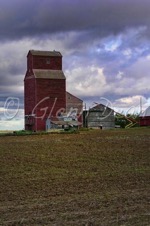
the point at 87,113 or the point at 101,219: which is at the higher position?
the point at 87,113

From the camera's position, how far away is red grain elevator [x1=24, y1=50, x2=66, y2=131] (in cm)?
3925

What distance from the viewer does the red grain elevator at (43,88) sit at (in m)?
39.2

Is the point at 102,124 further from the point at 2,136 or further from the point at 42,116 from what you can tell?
the point at 2,136

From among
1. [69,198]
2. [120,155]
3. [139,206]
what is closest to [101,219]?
[139,206]

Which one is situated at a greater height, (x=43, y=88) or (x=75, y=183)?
(x=43, y=88)

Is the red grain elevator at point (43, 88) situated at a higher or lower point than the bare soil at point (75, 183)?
higher

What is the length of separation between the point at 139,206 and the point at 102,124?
110ft

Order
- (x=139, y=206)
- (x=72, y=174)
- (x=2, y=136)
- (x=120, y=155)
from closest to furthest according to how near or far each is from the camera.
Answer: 1. (x=139, y=206)
2. (x=72, y=174)
3. (x=120, y=155)
4. (x=2, y=136)

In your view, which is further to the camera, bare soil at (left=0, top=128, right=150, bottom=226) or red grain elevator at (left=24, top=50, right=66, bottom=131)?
red grain elevator at (left=24, top=50, right=66, bottom=131)

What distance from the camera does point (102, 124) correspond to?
1645 inches

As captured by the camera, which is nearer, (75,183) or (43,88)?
(75,183)

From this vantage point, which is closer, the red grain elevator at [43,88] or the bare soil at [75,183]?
the bare soil at [75,183]

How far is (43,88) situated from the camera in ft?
129

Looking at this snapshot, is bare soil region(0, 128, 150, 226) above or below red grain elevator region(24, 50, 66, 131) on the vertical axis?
below
